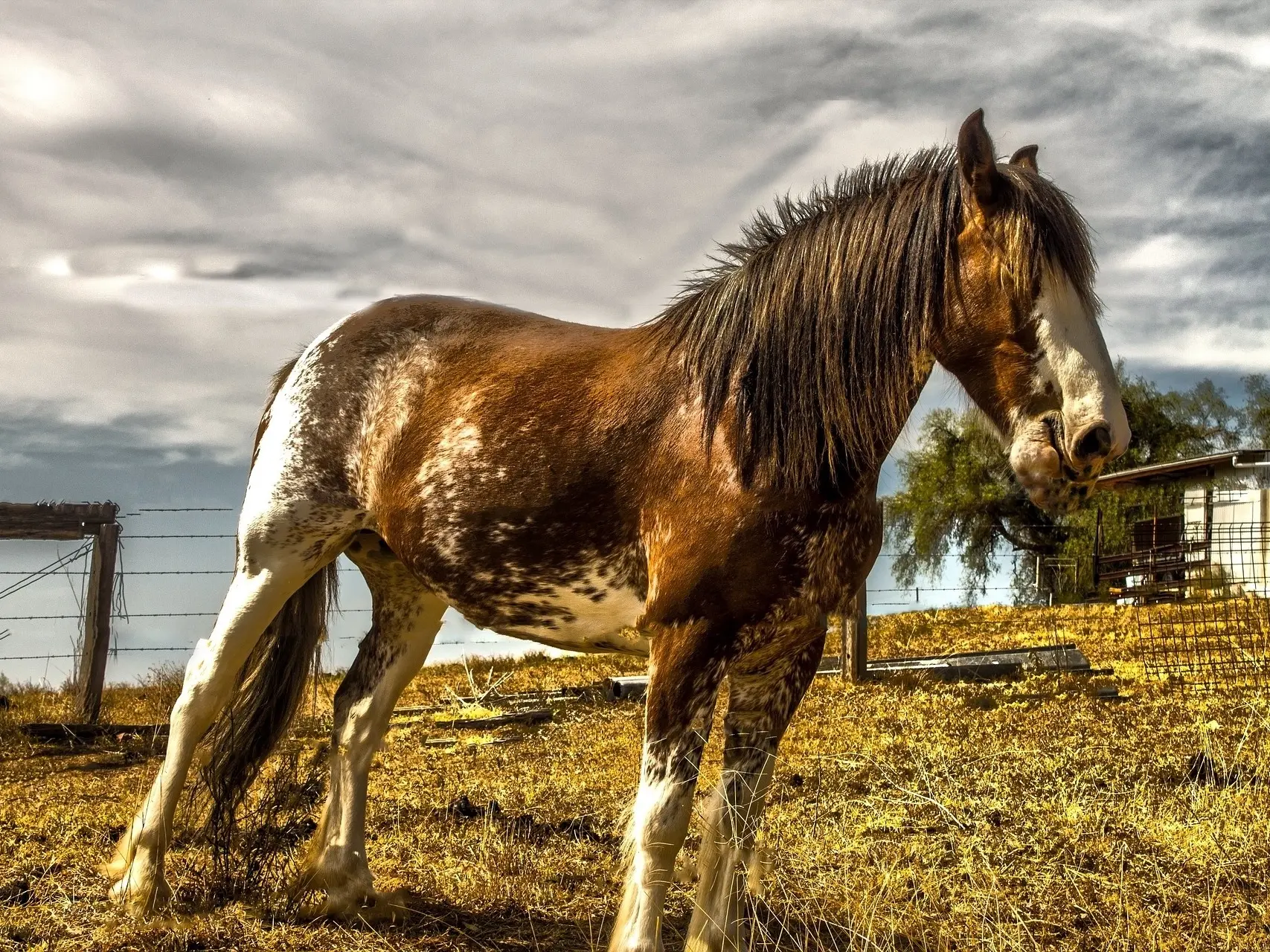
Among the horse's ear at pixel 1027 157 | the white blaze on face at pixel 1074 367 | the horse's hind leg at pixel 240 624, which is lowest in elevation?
the horse's hind leg at pixel 240 624

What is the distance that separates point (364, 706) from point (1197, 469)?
22.4m

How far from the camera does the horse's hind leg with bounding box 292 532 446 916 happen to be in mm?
4090

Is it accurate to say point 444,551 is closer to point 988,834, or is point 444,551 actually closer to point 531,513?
point 531,513

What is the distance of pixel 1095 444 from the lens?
282cm

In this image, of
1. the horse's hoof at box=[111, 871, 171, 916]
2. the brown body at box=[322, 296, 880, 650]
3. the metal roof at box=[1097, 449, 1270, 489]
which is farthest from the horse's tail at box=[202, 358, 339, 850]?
the metal roof at box=[1097, 449, 1270, 489]

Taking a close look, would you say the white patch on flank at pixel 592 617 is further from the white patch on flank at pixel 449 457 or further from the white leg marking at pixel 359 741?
the white leg marking at pixel 359 741

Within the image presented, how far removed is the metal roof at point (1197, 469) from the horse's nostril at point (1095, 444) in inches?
711

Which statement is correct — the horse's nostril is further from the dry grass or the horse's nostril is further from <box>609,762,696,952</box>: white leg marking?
<box>609,762,696,952</box>: white leg marking

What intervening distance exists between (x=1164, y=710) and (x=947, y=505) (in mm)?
20542

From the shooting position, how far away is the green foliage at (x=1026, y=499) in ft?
91.0

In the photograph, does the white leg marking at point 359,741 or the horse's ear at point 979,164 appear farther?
the white leg marking at point 359,741

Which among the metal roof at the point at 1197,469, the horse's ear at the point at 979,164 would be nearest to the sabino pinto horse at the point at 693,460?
the horse's ear at the point at 979,164

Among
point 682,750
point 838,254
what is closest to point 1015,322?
point 838,254

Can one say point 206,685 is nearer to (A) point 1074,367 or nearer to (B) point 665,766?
(B) point 665,766
